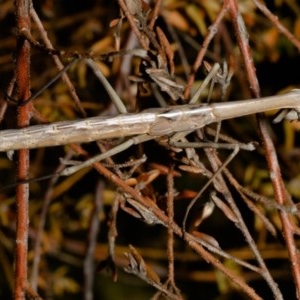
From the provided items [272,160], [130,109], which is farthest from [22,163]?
[130,109]

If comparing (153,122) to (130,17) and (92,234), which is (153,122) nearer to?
(130,17)

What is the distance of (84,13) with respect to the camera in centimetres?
176

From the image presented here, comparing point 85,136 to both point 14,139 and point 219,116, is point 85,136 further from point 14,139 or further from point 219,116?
point 219,116

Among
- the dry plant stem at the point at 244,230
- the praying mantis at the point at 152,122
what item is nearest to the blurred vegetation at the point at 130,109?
the praying mantis at the point at 152,122

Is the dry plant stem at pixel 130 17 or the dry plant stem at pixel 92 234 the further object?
the dry plant stem at pixel 92 234

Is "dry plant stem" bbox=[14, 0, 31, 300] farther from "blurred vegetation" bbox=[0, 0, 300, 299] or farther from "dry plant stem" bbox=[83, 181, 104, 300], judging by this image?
"dry plant stem" bbox=[83, 181, 104, 300]

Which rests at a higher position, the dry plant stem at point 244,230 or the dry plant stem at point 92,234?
the dry plant stem at point 92,234

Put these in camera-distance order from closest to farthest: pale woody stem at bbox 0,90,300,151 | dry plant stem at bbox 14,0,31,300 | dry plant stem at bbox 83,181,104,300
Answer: dry plant stem at bbox 14,0,31,300 < pale woody stem at bbox 0,90,300,151 < dry plant stem at bbox 83,181,104,300

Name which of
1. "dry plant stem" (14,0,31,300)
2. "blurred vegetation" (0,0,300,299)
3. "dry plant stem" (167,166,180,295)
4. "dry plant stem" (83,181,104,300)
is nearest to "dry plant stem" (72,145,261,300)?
"dry plant stem" (167,166,180,295)

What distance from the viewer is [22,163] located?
0.88 metres

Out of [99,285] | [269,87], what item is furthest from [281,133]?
[99,285]

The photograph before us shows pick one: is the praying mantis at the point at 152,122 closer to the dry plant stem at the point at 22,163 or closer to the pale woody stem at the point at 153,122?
the pale woody stem at the point at 153,122

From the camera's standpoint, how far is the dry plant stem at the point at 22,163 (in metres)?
0.86

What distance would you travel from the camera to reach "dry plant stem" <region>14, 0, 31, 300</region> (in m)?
0.86
